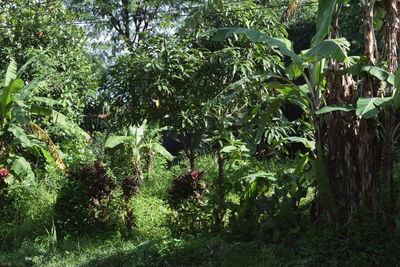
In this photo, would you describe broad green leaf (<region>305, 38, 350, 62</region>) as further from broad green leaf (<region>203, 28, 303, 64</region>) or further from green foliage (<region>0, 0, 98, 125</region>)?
green foliage (<region>0, 0, 98, 125</region>)

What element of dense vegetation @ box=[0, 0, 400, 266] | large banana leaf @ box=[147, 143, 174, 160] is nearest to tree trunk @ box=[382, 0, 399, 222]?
dense vegetation @ box=[0, 0, 400, 266]

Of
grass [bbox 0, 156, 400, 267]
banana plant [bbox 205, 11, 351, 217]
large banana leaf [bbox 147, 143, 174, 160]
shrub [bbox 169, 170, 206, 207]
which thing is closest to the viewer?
grass [bbox 0, 156, 400, 267]

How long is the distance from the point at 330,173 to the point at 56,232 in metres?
5.19

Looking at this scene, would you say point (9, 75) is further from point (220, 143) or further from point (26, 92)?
point (220, 143)

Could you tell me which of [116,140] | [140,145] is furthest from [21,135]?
[140,145]

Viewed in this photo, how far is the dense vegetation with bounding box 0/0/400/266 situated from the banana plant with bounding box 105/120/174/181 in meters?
0.17

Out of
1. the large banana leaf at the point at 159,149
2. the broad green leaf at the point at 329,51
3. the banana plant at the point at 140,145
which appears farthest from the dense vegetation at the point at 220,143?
the large banana leaf at the point at 159,149

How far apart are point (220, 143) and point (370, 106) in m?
3.34

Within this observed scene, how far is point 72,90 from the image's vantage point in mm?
13234

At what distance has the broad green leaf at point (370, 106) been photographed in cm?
628

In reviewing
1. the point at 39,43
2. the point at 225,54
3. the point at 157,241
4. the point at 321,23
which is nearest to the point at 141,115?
the point at 225,54

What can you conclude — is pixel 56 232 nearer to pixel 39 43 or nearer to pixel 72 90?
pixel 72 90

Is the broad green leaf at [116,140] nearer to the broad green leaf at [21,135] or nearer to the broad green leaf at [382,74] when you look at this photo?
the broad green leaf at [21,135]

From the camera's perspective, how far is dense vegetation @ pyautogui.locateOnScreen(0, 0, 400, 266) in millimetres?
7023
